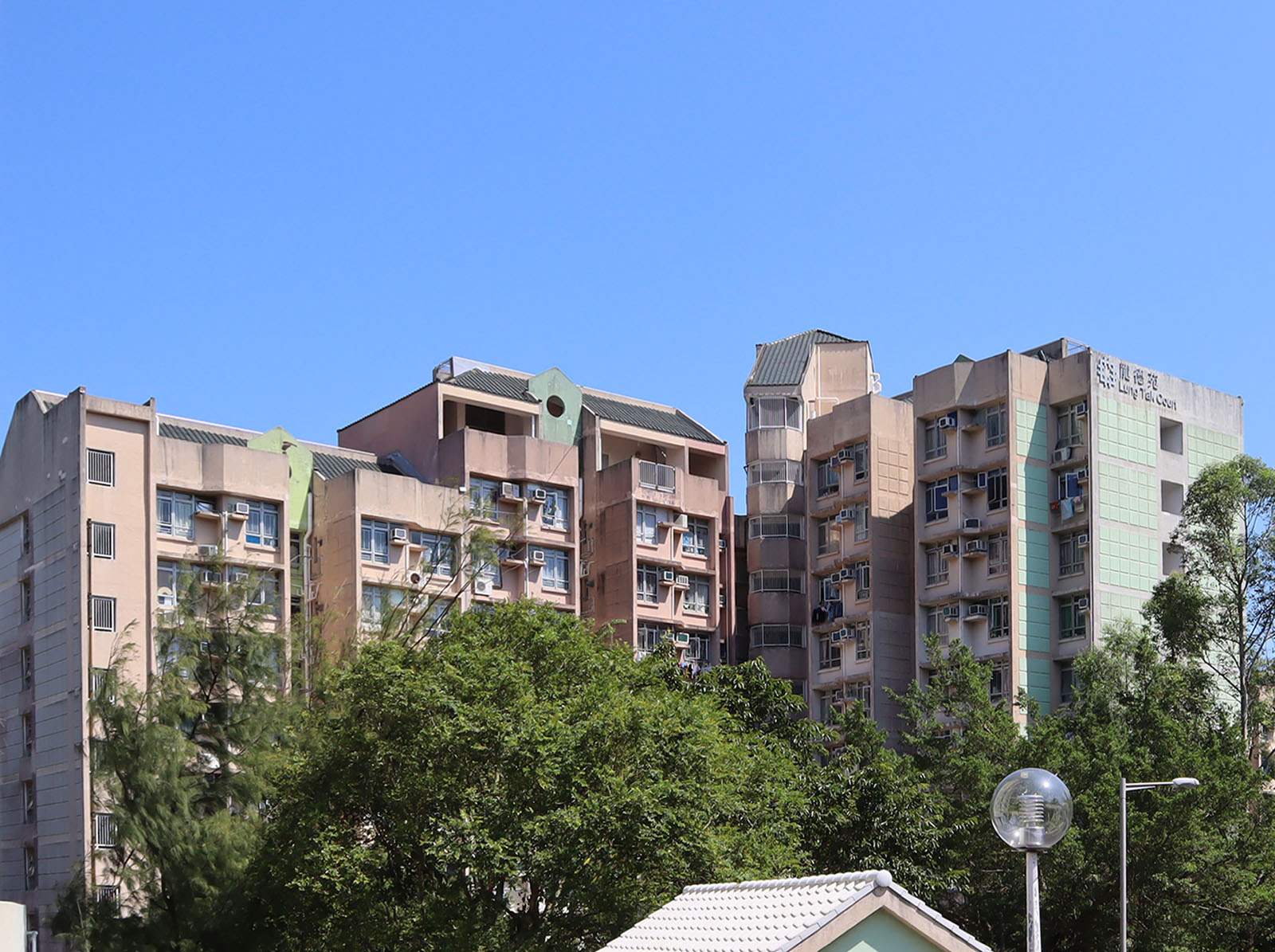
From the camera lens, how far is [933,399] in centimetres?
5362

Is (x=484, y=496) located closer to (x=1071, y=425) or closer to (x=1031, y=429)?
(x=1031, y=429)

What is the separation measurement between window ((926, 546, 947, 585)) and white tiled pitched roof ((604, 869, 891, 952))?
36.8 metres

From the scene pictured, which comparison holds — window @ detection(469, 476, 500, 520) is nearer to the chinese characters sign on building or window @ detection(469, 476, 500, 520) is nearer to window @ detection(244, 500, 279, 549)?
window @ detection(244, 500, 279, 549)

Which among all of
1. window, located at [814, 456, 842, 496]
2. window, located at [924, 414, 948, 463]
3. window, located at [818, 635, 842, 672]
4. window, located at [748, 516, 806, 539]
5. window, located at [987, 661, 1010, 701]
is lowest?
window, located at [987, 661, 1010, 701]

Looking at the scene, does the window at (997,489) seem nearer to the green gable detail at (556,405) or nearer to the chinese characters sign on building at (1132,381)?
the chinese characters sign on building at (1132,381)

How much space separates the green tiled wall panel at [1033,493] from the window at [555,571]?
14050 mm

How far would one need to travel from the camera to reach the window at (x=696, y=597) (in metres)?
57.5

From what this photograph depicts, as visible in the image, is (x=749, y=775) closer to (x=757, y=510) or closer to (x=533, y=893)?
(x=533, y=893)

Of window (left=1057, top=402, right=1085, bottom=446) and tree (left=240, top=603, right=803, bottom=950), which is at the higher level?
window (left=1057, top=402, right=1085, bottom=446)

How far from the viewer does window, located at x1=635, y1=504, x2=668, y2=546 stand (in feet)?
185

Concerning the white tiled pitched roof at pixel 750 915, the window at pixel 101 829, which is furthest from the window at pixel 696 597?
the white tiled pitched roof at pixel 750 915

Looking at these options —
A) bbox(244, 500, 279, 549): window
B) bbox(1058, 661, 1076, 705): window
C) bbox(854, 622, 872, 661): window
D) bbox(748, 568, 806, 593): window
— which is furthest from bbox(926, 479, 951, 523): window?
bbox(244, 500, 279, 549): window

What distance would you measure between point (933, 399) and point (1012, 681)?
9.16 metres

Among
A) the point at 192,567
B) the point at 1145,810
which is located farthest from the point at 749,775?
the point at 192,567
